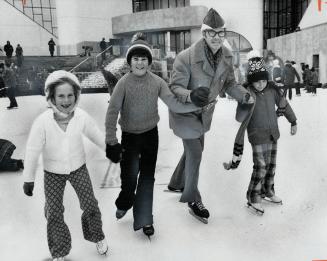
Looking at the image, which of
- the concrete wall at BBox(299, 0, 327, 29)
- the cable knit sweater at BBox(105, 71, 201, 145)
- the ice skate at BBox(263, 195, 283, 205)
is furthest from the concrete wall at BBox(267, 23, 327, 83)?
the cable knit sweater at BBox(105, 71, 201, 145)

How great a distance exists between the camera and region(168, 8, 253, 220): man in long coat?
111 inches

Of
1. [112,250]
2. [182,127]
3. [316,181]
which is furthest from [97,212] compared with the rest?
[316,181]

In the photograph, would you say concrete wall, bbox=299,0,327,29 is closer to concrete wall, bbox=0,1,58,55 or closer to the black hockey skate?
the black hockey skate

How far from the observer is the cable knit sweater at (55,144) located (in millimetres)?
2256

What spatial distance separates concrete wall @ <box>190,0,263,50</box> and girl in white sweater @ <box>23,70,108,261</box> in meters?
30.1

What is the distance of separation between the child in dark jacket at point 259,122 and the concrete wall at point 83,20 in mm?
32408

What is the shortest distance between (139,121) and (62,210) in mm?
819

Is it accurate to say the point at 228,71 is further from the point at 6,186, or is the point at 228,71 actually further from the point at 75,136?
the point at 6,186

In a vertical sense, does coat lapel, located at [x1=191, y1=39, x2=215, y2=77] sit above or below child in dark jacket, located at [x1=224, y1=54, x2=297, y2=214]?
above

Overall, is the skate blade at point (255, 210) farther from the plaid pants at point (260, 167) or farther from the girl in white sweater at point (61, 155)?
the girl in white sweater at point (61, 155)

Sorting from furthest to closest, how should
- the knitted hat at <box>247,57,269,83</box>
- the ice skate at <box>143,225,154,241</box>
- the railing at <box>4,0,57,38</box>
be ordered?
the railing at <box>4,0,57,38</box> → the knitted hat at <box>247,57,269,83</box> → the ice skate at <box>143,225,154,241</box>

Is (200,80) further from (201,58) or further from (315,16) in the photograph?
(315,16)

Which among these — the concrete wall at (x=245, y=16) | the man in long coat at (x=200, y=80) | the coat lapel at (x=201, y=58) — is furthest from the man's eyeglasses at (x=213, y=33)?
the concrete wall at (x=245, y=16)

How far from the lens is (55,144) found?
2309 mm
